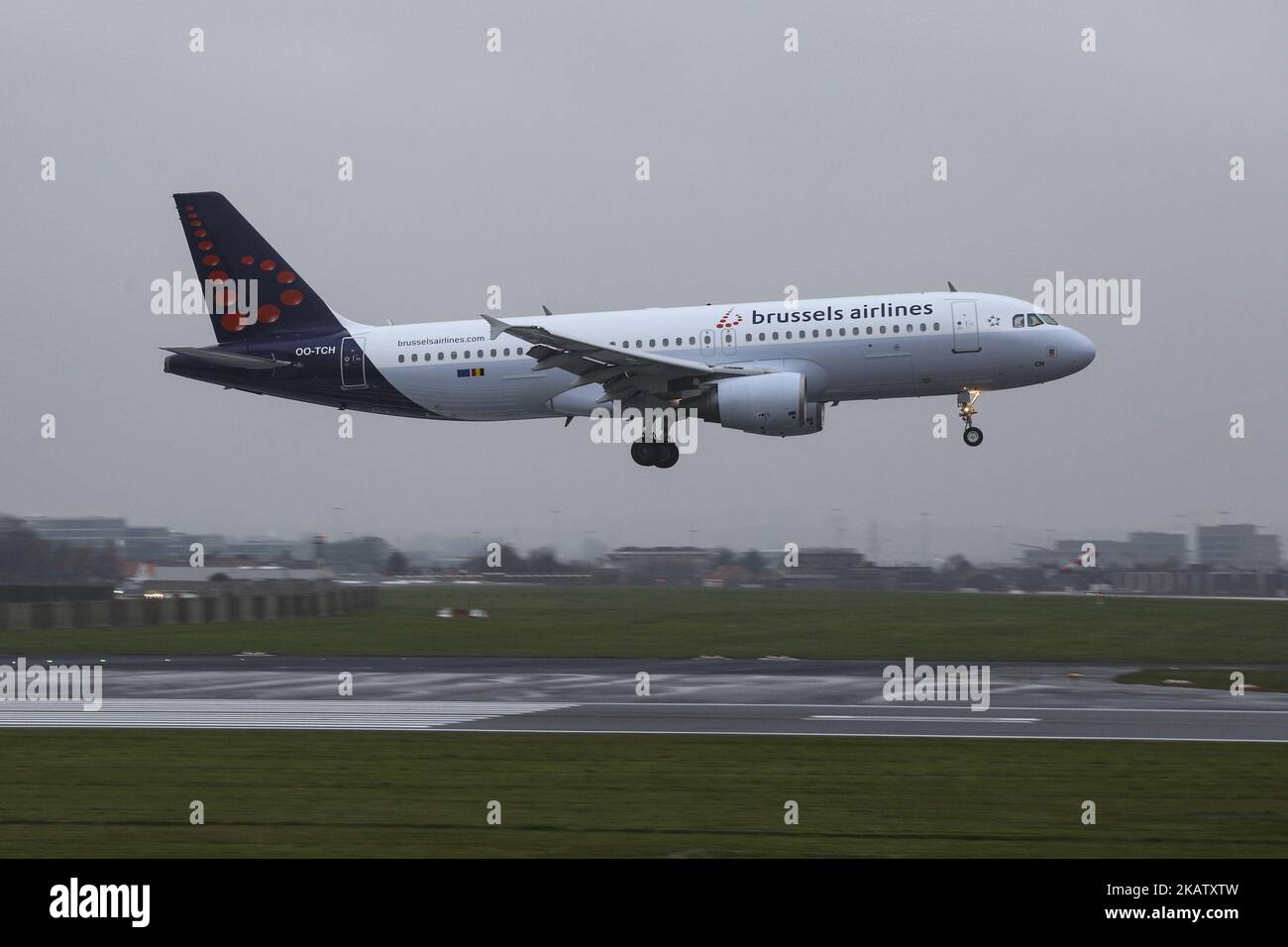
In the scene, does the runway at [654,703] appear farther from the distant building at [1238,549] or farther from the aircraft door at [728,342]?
the distant building at [1238,549]

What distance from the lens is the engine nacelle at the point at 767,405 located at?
38.9m

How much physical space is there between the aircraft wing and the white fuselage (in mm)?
676

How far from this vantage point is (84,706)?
27.0 metres

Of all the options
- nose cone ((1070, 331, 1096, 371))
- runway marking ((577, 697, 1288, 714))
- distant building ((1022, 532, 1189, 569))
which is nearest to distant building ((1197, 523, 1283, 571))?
distant building ((1022, 532, 1189, 569))

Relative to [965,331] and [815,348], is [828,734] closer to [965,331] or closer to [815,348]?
[815,348]

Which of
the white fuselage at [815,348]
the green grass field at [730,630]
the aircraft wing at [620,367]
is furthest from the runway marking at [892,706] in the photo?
the white fuselage at [815,348]

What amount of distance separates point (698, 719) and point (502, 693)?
552 cm

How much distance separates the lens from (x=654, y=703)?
2695 cm

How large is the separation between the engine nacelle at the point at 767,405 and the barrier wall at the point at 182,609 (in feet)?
72.0

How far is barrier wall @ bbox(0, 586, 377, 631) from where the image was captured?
50094 millimetres

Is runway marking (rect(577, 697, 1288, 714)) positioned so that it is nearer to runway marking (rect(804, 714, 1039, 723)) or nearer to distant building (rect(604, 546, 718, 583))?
runway marking (rect(804, 714, 1039, 723))

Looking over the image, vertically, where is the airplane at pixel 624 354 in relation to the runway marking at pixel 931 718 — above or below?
above
